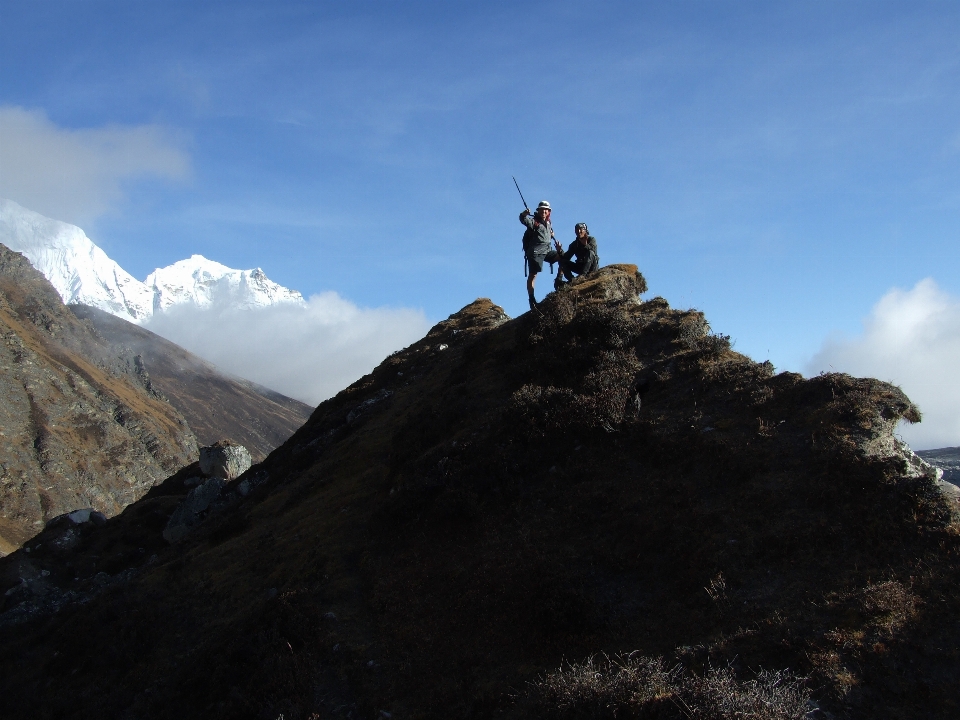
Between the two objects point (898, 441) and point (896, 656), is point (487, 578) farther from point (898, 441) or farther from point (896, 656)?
point (898, 441)

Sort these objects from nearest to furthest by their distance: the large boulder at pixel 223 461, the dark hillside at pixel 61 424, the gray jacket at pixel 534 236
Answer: the gray jacket at pixel 534 236 → the large boulder at pixel 223 461 → the dark hillside at pixel 61 424

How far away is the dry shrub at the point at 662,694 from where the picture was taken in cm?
632

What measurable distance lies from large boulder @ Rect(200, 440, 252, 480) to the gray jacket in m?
20.7

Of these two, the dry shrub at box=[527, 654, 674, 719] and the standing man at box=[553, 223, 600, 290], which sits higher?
the standing man at box=[553, 223, 600, 290]

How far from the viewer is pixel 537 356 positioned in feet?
55.1

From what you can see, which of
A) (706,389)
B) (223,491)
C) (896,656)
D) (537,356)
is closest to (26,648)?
→ (223,491)

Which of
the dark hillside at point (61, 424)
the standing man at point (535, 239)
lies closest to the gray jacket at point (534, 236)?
the standing man at point (535, 239)

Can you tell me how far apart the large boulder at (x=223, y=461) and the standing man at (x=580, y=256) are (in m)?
20.4

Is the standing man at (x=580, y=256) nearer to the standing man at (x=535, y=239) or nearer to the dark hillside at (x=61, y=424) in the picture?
the standing man at (x=535, y=239)

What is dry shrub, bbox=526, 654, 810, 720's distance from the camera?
6.32 meters

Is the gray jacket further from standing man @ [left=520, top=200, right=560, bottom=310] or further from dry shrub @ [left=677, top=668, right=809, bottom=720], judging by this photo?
dry shrub @ [left=677, top=668, right=809, bottom=720]

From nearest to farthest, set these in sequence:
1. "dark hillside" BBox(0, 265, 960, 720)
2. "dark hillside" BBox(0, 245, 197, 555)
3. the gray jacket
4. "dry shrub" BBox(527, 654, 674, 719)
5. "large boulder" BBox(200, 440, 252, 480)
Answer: "dry shrub" BBox(527, 654, 674, 719) < "dark hillside" BBox(0, 265, 960, 720) < the gray jacket < "large boulder" BBox(200, 440, 252, 480) < "dark hillside" BBox(0, 245, 197, 555)

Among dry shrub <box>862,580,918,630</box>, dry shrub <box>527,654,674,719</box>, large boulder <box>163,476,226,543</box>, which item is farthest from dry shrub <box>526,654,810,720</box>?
large boulder <box>163,476,226,543</box>

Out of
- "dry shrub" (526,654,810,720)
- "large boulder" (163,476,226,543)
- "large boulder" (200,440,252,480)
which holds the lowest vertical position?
"large boulder" (163,476,226,543)
